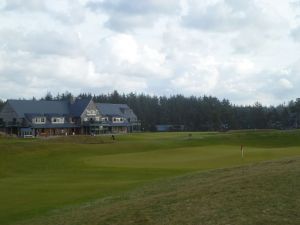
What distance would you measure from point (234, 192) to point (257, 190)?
68cm

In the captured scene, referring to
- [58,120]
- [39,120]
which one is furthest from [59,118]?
[39,120]

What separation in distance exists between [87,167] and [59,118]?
83758 mm

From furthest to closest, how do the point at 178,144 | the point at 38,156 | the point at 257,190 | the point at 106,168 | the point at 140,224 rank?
the point at 178,144 → the point at 38,156 → the point at 106,168 → the point at 257,190 → the point at 140,224

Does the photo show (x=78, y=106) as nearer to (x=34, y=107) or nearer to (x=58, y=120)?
(x=58, y=120)

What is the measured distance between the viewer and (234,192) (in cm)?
1503

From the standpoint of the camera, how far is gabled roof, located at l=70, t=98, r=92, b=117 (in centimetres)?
12812

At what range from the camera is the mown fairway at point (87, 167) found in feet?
75.2

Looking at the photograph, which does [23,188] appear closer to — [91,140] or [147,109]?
[91,140]

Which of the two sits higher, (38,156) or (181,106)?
(181,106)

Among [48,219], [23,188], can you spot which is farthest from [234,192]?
[23,188]

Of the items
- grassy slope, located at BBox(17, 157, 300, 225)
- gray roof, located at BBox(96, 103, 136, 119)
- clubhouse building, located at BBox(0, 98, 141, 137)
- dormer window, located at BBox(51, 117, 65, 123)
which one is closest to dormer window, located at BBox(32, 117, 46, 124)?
clubhouse building, located at BBox(0, 98, 141, 137)

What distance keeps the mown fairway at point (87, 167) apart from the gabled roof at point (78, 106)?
173 feet

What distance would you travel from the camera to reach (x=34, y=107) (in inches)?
4737

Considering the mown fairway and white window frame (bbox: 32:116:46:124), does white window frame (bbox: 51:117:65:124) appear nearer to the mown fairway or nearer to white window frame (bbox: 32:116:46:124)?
white window frame (bbox: 32:116:46:124)
